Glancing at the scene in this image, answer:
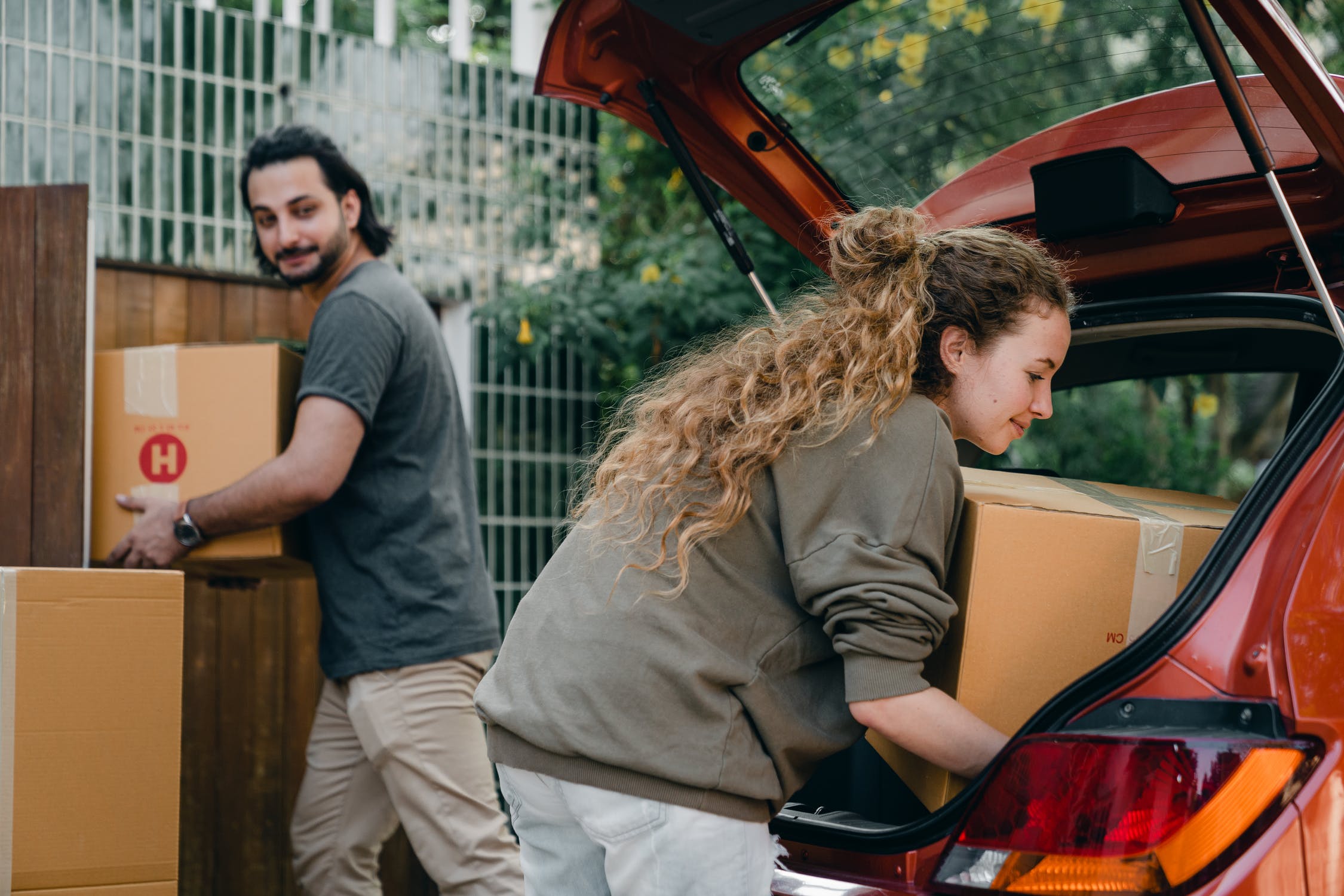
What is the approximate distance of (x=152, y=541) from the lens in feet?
9.56

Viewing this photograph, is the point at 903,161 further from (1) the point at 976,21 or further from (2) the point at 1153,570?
(2) the point at 1153,570

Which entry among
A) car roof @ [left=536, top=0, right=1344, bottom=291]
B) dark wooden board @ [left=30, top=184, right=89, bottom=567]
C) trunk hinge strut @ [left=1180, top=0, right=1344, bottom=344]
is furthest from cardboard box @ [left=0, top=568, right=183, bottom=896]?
trunk hinge strut @ [left=1180, top=0, right=1344, bottom=344]

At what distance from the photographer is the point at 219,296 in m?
4.32

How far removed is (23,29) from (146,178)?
21.3 inches

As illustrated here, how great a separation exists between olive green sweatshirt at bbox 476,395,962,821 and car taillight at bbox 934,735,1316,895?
192mm

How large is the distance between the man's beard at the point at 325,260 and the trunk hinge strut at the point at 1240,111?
213 cm

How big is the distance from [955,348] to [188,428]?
6.19ft

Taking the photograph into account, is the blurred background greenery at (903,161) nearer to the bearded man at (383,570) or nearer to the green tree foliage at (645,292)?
the green tree foliage at (645,292)

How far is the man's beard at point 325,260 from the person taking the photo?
3.24 metres

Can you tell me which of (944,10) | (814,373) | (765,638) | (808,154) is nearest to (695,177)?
(808,154)

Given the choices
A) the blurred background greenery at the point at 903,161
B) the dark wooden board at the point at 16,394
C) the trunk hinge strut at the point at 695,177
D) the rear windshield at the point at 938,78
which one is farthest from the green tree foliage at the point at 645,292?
the dark wooden board at the point at 16,394

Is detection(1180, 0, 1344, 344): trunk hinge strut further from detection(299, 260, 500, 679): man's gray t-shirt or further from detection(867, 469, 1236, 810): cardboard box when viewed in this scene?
detection(299, 260, 500, 679): man's gray t-shirt

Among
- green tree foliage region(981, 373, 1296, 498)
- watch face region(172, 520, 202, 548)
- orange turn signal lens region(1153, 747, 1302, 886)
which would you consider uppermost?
green tree foliage region(981, 373, 1296, 498)

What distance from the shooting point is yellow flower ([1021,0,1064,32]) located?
2375 mm
